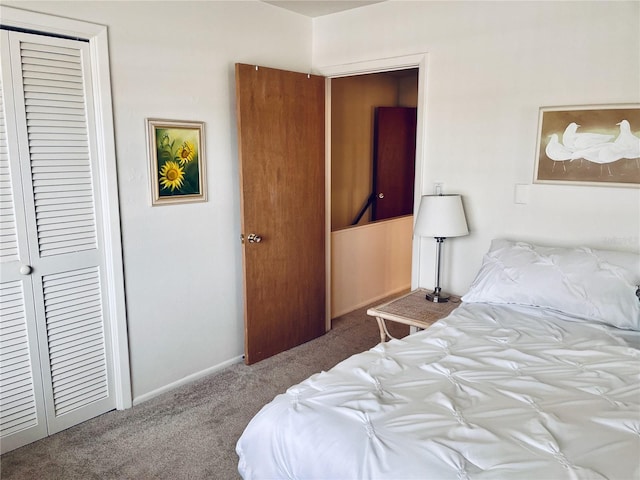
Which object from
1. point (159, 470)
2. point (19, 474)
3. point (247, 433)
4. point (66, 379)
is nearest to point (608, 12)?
point (247, 433)

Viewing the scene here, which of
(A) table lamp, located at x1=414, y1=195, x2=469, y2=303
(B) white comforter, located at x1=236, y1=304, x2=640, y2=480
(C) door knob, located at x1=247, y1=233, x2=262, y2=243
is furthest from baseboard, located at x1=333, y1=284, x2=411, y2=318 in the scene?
(B) white comforter, located at x1=236, y1=304, x2=640, y2=480

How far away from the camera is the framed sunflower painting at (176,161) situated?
2684 mm

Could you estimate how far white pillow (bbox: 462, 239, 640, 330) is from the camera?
210 centimetres

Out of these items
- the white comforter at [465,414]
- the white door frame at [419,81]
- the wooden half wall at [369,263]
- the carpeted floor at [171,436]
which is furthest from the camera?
the wooden half wall at [369,263]

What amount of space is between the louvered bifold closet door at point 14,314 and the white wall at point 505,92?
220 cm

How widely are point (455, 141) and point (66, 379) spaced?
260cm

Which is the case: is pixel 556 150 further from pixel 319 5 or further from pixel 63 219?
pixel 63 219

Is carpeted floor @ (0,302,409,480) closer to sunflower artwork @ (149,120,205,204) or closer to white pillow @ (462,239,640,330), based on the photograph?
sunflower artwork @ (149,120,205,204)

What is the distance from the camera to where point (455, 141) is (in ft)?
9.61

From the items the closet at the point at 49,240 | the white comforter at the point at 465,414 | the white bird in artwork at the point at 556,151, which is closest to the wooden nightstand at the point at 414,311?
the white comforter at the point at 465,414

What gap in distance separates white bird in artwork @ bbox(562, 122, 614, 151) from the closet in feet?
8.04

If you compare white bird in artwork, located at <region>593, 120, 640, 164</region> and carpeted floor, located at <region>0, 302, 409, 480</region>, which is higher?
white bird in artwork, located at <region>593, 120, 640, 164</region>

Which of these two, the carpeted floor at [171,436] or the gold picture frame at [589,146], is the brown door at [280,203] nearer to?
the carpeted floor at [171,436]

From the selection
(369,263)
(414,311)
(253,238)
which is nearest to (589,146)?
(414,311)
